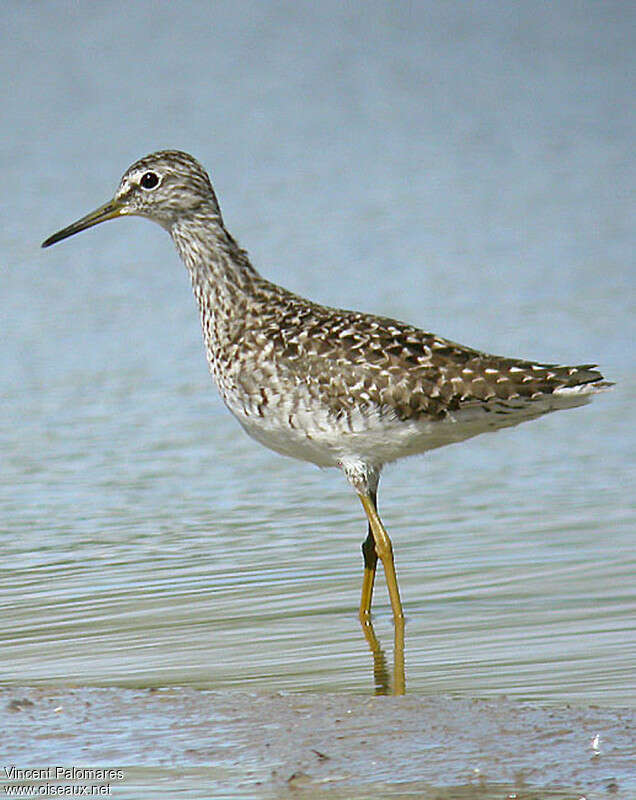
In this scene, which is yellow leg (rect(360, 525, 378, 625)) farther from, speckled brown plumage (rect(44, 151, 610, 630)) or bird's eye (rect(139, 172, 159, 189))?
bird's eye (rect(139, 172, 159, 189))

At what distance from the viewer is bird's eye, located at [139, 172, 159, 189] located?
346 inches

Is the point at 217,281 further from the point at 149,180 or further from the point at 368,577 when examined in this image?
the point at 368,577

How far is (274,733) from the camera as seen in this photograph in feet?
20.7

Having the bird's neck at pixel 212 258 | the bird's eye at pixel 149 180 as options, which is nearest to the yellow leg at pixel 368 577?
the bird's neck at pixel 212 258

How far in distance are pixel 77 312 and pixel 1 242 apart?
2.57 meters

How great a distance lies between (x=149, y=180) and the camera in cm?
881

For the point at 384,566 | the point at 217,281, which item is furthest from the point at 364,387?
the point at 217,281

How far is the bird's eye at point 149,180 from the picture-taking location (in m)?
8.80

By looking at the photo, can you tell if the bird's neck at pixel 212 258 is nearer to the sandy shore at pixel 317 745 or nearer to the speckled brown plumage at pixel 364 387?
the speckled brown plumage at pixel 364 387

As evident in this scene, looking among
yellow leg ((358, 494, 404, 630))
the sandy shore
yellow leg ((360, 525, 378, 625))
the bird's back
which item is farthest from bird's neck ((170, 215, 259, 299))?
the sandy shore

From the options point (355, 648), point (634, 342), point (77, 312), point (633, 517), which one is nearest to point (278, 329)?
point (355, 648)

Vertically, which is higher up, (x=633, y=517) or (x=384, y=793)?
(x=633, y=517)

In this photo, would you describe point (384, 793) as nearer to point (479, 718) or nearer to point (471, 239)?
point (479, 718)

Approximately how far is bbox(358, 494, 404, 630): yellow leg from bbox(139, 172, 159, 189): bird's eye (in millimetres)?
1883
